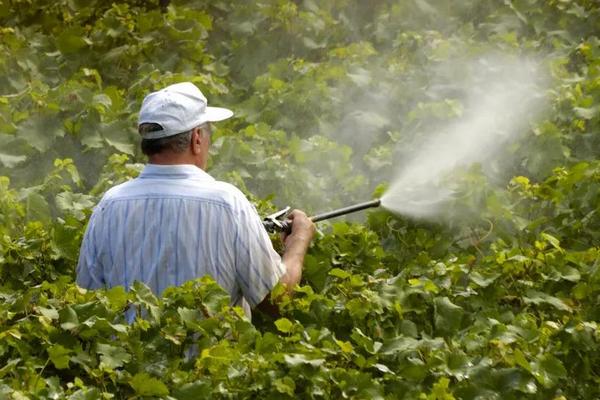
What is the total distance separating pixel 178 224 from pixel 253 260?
29 cm

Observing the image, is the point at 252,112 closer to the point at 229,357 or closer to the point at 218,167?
the point at 218,167

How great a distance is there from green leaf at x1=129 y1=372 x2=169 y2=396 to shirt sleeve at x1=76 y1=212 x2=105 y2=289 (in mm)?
860

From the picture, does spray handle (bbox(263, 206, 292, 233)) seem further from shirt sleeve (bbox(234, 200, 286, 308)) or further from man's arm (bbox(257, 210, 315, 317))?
shirt sleeve (bbox(234, 200, 286, 308))

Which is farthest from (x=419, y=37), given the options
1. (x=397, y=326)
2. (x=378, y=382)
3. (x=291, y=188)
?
(x=378, y=382)

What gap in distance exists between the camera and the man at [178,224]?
402 cm

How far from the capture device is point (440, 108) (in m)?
6.37

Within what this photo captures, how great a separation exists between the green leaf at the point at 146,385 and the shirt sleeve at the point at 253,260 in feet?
2.47

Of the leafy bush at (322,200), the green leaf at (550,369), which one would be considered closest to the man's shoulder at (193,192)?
the leafy bush at (322,200)

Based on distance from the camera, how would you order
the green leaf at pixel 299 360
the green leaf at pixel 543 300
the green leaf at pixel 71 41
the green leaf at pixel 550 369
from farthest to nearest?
the green leaf at pixel 71 41, the green leaf at pixel 543 300, the green leaf at pixel 550 369, the green leaf at pixel 299 360

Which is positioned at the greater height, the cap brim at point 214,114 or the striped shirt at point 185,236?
the cap brim at point 214,114

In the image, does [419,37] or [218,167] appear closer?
[218,167]

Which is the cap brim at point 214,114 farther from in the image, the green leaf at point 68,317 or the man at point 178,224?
the green leaf at point 68,317

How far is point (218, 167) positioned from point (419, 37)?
231cm

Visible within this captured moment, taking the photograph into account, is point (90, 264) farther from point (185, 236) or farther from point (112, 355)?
point (112, 355)
